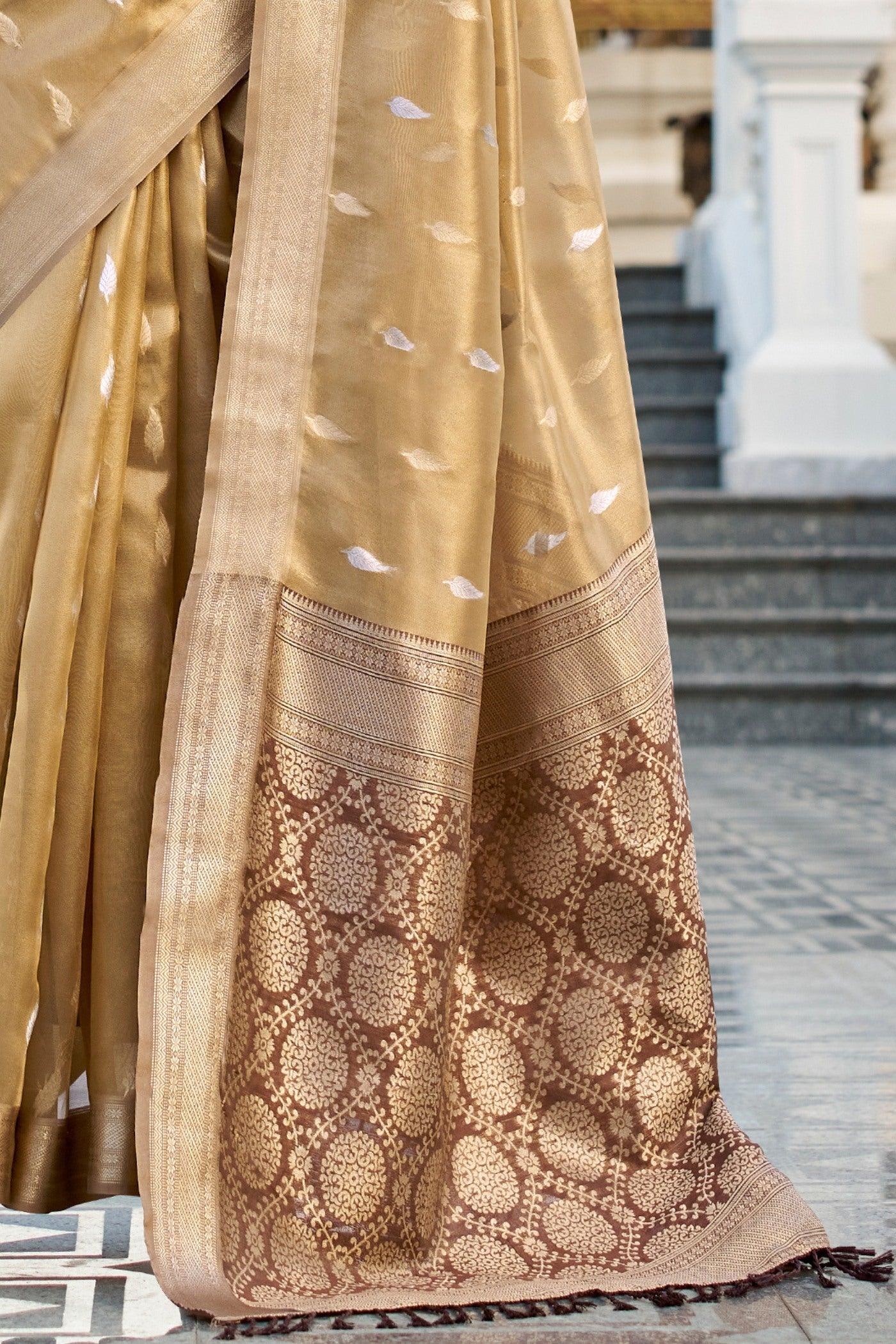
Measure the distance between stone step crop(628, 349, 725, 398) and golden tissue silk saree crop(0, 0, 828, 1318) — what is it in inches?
165

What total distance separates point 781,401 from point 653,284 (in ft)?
4.25

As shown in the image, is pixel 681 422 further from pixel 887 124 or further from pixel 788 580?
pixel 887 124

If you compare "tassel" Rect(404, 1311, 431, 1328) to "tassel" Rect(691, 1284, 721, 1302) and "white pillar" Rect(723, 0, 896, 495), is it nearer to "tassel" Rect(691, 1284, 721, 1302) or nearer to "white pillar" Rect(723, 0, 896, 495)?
"tassel" Rect(691, 1284, 721, 1302)

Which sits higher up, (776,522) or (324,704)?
(776,522)

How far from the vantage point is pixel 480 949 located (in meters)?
1.21

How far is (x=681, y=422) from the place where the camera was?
5.13 m

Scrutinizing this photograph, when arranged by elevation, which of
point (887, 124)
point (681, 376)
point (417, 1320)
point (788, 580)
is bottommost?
point (417, 1320)

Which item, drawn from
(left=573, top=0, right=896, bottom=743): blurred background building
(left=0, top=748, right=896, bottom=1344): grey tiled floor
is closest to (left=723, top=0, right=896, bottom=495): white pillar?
(left=573, top=0, right=896, bottom=743): blurred background building

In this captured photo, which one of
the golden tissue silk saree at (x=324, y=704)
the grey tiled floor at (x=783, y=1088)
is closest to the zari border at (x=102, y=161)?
the golden tissue silk saree at (x=324, y=704)

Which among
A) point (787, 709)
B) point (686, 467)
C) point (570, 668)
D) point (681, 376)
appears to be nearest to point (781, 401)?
point (686, 467)

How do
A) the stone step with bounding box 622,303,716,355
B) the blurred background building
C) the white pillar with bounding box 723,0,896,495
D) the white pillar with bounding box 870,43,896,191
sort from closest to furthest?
the blurred background building, the white pillar with bounding box 723,0,896,495, the stone step with bounding box 622,303,716,355, the white pillar with bounding box 870,43,896,191

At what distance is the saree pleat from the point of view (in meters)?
1.09

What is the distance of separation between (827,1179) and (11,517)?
82 centimetres

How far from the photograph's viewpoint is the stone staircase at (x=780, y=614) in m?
4.22
